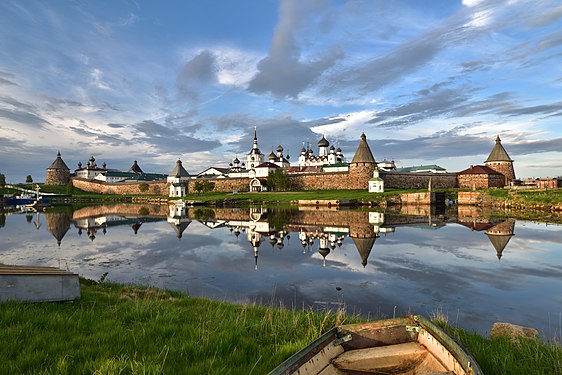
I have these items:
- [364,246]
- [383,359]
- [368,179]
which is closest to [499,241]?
[364,246]

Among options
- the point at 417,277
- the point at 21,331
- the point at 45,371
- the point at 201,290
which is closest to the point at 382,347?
the point at 45,371

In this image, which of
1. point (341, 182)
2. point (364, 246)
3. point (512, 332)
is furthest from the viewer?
point (341, 182)

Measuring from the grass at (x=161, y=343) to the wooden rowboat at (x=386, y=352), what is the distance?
2.23 ft

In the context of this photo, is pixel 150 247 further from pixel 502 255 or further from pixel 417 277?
pixel 502 255

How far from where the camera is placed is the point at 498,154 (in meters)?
70.4

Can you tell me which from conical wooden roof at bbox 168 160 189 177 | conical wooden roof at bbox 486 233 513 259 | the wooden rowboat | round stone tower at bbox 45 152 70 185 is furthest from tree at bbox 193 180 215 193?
the wooden rowboat

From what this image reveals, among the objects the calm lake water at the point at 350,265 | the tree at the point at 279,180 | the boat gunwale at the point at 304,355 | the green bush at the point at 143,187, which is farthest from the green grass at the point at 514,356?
the green bush at the point at 143,187

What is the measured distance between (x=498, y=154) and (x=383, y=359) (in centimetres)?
8079

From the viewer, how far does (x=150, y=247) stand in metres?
17.3

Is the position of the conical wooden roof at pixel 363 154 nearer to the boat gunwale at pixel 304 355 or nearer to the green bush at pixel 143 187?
the green bush at pixel 143 187

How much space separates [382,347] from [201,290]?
6783mm

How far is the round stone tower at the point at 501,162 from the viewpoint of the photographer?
226 feet

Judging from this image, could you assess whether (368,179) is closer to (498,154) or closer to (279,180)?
(279,180)

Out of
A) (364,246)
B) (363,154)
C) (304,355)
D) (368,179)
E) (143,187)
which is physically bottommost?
(364,246)
